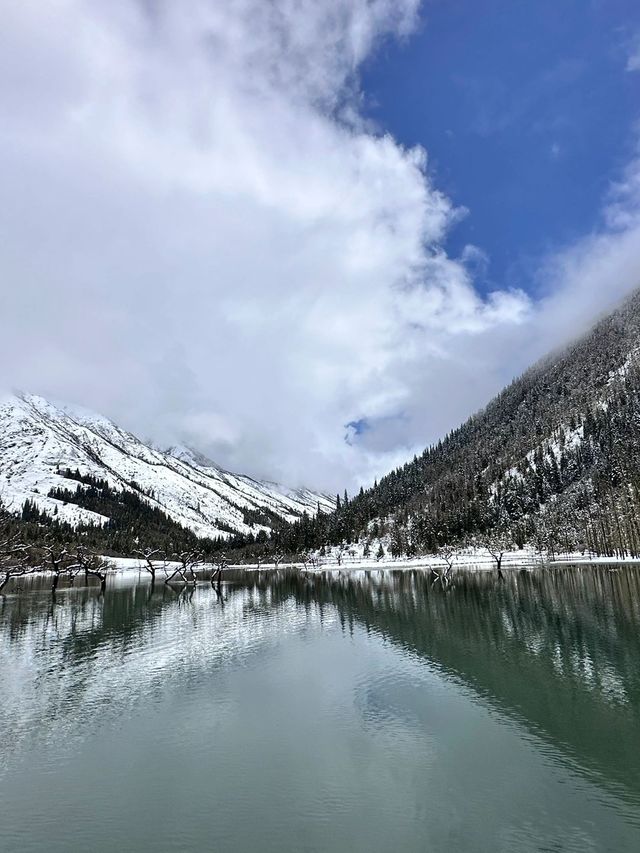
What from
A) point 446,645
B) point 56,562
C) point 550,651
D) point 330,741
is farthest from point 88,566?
point 330,741

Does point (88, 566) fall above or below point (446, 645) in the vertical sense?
above

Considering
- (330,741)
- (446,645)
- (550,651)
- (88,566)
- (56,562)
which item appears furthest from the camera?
(88,566)

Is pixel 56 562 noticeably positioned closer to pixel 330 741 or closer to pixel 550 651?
pixel 330 741

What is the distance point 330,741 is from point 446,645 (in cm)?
2029

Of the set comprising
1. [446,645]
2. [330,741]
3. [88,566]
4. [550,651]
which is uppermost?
[88,566]

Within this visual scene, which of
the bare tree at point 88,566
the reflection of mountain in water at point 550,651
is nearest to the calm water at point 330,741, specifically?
the reflection of mountain in water at point 550,651

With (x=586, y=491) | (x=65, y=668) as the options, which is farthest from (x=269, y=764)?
(x=586, y=491)

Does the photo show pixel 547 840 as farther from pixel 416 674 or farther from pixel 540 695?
pixel 416 674

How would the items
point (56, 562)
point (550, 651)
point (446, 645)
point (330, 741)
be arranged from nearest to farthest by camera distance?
point (330, 741) → point (550, 651) → point (446, 645) → point (56, 562)

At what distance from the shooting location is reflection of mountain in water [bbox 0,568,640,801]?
22.8 meters

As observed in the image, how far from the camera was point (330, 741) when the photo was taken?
21.1 metres

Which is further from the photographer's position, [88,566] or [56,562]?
[88,566]

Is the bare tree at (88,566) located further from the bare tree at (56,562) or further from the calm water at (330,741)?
the calm water at (330,741)

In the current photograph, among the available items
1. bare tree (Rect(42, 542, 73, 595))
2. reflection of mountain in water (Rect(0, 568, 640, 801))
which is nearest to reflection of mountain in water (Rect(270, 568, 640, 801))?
reflection of mountain in water (Rect(0, 568, 640, 801))
